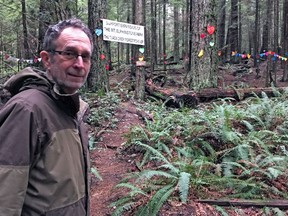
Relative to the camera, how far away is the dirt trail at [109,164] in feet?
14.2

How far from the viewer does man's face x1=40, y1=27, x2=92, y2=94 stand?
204 centimetres

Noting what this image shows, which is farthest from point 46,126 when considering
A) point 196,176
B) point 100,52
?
point 100,52

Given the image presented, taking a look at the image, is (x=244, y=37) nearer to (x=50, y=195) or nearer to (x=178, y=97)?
(x=178, y=97)

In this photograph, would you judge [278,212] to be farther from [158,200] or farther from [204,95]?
[204,95]

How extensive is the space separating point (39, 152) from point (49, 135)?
108 mm

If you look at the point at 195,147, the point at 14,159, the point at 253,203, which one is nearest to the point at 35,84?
the point at 14,159

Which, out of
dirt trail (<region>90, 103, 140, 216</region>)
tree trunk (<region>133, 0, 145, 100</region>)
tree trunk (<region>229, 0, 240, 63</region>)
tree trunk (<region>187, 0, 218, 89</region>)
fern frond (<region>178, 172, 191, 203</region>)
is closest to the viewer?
fern frond (<region>178, 172, 191, 203</region>)

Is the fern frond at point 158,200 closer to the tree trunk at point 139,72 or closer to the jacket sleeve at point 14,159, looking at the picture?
the jacket sleeve at point 14,159

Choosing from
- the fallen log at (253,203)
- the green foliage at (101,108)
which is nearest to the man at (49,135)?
the fallen log at (253,203)

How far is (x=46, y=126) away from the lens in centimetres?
182

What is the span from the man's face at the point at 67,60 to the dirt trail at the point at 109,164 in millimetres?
2424

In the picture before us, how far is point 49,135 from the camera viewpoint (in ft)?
5.97

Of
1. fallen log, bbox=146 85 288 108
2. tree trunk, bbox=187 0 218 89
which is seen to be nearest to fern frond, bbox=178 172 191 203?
fallen log, bbox=146 85 288 108

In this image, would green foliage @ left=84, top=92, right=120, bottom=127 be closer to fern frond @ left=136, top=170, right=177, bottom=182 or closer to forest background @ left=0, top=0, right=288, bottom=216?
forest background @ left=0, top=0, right=288, bottom=216
